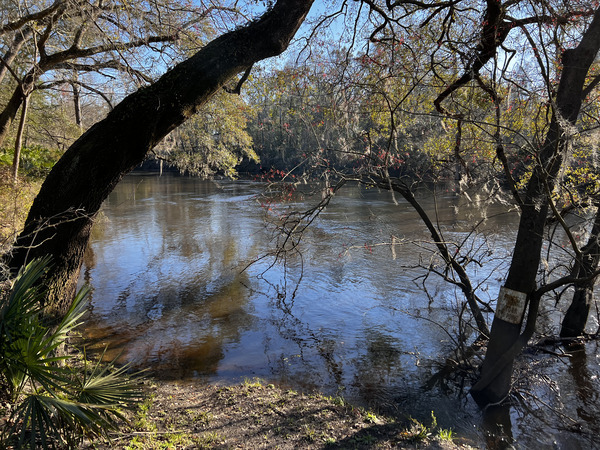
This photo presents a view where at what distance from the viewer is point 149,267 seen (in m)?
11.6

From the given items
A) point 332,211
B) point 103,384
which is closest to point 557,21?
point 103,384

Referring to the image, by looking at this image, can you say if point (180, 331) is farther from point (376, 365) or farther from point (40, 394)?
point (40, 394)

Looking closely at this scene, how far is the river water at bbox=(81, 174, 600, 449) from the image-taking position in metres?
5.12

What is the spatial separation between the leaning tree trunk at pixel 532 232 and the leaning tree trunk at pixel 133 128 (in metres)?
2.84

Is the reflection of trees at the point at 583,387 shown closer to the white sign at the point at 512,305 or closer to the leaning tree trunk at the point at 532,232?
the leaning tree trunk at the point at 532,232

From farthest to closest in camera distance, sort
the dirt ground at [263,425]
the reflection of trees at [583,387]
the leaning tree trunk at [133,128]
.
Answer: the reflection of trees at [583,387]
the leaning tree trunk at [133,128]
the dirt ground at [263,425]

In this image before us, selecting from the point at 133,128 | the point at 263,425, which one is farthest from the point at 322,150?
the point at 263,425

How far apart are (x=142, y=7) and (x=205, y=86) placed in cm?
421

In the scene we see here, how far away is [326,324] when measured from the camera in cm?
774

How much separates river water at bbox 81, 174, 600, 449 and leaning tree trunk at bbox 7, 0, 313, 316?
2647 mm

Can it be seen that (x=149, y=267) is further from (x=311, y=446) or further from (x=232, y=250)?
(x=311, y=446)

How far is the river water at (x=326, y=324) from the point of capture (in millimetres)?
5125

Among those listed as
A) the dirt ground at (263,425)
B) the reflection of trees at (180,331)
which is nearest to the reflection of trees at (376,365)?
the dirt ground at (263,425)

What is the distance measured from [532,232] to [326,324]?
4.41 m
